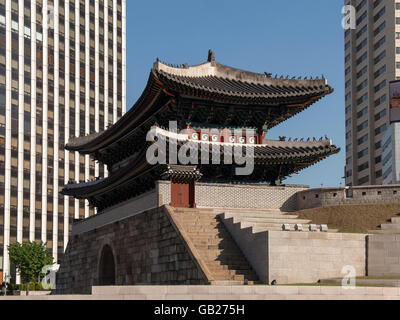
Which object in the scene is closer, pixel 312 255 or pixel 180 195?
pixel 312 255

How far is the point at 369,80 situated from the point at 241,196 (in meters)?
76.5

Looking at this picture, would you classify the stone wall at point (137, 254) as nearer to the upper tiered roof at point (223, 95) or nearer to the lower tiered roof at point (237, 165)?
the lower tiered roof at point (237, 165)

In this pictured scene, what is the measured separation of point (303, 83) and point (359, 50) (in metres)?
74.5

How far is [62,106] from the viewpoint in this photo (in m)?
115

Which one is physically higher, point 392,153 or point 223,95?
point 392,153

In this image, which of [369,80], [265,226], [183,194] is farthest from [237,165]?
[369,80]

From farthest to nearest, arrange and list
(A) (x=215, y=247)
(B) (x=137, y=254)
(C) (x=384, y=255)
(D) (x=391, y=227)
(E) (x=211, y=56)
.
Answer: (E) (x=211, y=56)
(B) (x=137, y=254)
(D) (x=391, y=227)
(A) (x=215, y=247)
(C) (x=384, y=255)

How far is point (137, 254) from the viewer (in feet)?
153

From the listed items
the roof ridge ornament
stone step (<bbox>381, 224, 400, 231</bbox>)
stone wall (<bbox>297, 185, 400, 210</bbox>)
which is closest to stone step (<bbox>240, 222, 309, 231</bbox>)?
stone step (<bbox>381, 224, 400, 231</bbox>)

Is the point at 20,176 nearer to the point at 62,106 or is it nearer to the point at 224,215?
the point at 62,106

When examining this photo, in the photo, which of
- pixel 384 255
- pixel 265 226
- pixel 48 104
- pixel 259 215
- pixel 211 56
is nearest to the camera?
pixel 384 255

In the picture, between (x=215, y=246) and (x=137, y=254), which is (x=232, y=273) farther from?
(x=137, y=254)

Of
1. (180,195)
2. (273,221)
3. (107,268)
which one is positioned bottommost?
(107,268)

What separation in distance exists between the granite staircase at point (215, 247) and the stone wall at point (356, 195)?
25.8 ft
